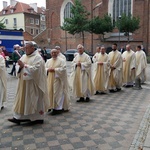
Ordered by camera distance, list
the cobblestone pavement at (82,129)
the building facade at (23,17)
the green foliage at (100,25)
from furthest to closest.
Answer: the building facade at (23,17), the green foliage at (100,25), the cobblestone pavement at (82,129)

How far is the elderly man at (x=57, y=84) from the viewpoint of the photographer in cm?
655

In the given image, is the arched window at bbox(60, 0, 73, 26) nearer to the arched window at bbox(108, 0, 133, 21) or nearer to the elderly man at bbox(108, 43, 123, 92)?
the arched window at bbox(108, 0, 133, 21)

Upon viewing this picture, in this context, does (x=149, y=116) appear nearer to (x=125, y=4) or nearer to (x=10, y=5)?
(x=125, y=4)

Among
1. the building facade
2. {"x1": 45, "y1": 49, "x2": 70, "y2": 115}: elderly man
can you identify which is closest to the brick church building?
the building facade

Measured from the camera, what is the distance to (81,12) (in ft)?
111

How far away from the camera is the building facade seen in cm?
6091

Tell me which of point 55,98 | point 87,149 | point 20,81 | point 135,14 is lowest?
point 87,149

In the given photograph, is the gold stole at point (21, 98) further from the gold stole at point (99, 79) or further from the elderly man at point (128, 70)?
the elderly man at point (128, 70)

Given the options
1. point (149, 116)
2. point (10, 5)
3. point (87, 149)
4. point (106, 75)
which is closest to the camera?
point (87, 149)

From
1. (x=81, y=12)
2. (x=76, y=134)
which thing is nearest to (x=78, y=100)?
(x=76, y=134)

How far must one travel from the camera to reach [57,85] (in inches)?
260

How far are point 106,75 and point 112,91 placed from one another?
2.77 feet

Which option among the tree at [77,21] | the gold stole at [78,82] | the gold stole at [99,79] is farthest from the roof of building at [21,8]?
the gold stole at [78,82]

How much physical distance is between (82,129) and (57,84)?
1.63 meters
